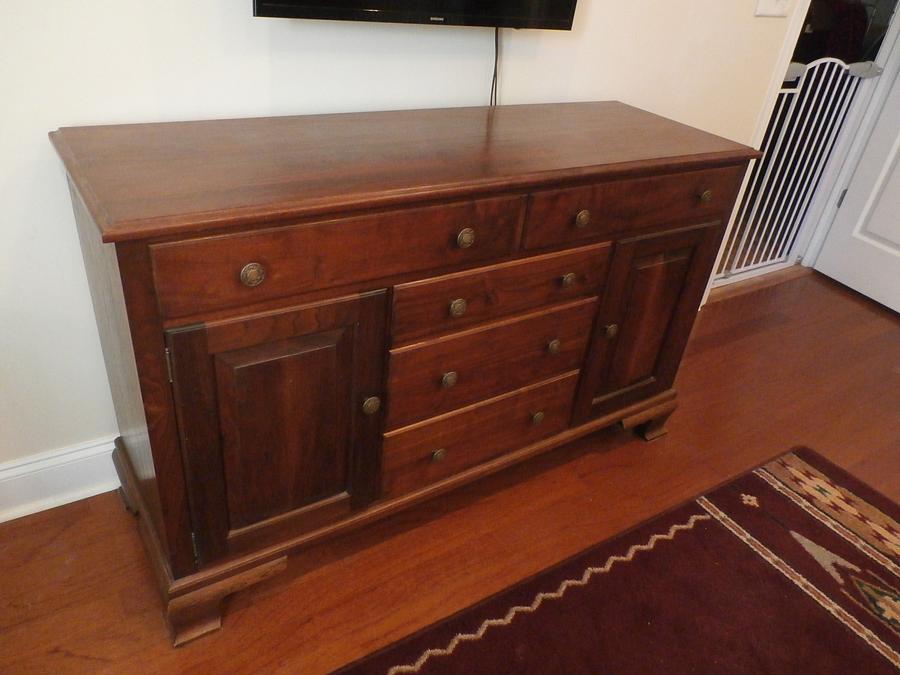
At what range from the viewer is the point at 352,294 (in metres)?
1.11

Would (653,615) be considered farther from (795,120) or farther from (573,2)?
(795,120)

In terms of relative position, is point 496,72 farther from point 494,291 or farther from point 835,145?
point 835,145

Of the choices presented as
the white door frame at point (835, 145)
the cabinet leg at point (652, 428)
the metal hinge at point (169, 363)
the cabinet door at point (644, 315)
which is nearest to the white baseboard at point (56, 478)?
the metal hinge at point (169, 363)

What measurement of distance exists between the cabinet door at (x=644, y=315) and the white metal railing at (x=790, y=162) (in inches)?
43.4

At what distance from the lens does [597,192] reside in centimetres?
131

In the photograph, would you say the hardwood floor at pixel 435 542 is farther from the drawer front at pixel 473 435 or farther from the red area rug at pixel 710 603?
the drawer front at pixel 473 435

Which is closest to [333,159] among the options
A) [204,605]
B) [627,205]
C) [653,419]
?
[627,205]

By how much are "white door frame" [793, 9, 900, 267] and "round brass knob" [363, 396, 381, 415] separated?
2.57 metres

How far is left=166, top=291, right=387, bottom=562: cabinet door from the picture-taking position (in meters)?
1.04

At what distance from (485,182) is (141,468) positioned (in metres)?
0.87

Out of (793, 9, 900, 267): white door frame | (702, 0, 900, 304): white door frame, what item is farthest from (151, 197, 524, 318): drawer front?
(793, 9, 900, 267): white door frame

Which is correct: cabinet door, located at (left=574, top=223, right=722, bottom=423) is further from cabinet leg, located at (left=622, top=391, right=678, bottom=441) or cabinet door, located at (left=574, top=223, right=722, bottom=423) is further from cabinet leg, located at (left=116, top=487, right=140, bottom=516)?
cabinet leg, located at (left=116, top=487, right=140, bottom=516)

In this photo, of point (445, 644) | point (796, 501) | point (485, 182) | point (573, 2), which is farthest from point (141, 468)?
point (796, 501)

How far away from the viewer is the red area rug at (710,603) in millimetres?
1334
